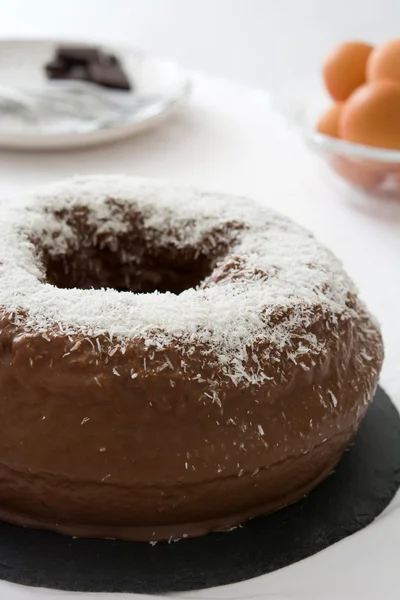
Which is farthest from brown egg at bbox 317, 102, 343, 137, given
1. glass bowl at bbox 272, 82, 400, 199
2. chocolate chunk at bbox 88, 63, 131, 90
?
chocolate chunk at bbox 88, 63, 131, 90

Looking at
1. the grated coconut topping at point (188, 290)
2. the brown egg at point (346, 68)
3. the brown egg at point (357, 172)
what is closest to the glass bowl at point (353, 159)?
the brown egg at point (357, 172)

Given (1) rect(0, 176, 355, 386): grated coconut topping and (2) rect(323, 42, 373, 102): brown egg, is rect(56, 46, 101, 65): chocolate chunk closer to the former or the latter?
(2) rect(323, 42, 373, 102): brown egg

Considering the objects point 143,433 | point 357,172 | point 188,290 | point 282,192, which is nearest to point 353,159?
point 357,172

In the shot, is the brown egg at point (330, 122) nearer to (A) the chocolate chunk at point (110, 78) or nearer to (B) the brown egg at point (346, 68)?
(B) the brown egg at point (346, 68)

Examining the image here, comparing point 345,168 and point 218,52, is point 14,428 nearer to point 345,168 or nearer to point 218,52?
point 345,168

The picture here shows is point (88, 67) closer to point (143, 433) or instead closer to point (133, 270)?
point (133, 270)

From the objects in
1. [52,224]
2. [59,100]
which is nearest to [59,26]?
→ [59,100]
